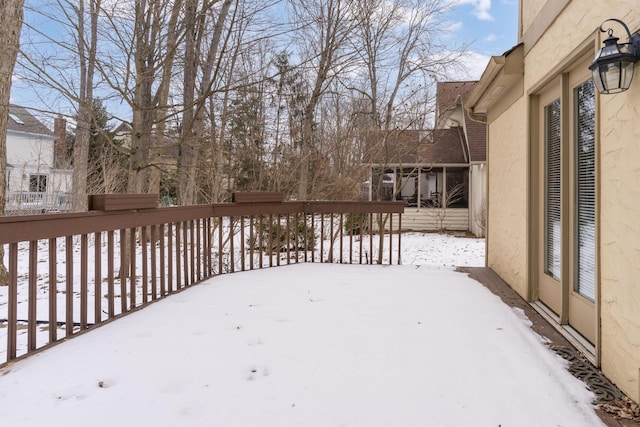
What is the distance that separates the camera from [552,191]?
3.31 m

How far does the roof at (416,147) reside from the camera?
9.16m

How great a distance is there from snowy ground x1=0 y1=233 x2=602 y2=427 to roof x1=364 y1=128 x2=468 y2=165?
6.04 meters

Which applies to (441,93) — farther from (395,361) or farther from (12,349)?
(12,349)

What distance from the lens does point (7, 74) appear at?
16.1 ft

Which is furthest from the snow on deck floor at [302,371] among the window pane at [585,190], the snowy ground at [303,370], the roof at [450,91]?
the roof at [450,91]

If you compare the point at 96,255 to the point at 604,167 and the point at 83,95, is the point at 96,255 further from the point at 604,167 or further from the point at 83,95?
the point at 83,95

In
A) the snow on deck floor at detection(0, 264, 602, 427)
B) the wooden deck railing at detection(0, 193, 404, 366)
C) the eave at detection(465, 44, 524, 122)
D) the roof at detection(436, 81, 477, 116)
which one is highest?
the roof at detection(436, 81, 477, 116)

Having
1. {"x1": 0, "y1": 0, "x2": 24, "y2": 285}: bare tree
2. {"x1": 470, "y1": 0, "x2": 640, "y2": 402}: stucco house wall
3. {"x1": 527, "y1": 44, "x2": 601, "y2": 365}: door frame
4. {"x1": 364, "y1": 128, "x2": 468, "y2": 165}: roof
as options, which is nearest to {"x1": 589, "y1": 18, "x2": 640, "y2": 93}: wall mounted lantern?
A: {"x1": 470, "y1": 0, "x2": 640, "y2": 402}: stucco house wall

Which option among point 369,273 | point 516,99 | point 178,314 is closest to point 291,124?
point 369,273

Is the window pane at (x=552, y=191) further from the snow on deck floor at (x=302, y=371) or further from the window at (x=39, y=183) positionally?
the window at (x=39, y=183)

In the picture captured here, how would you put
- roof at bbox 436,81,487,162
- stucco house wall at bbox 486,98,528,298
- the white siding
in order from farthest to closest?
the white siding < roof at bbox 436,81,487,162 < stucco house wall at bbox 486,98,528,298

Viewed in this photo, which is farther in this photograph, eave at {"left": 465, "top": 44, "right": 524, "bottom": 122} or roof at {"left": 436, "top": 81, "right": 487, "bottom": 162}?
roof at {"left": 436, "top": 81, "right": 487, "bottom": 162}

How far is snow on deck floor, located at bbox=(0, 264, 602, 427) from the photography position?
1.74 m

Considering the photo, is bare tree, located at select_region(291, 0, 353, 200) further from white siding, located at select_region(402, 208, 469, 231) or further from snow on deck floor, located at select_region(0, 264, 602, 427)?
white siding, located at select_region(402, 208, 469, 231)
